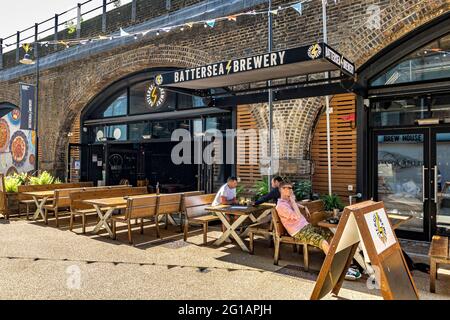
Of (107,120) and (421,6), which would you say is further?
(107,120)

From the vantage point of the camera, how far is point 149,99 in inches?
497

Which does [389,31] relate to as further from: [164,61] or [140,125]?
[140,125]

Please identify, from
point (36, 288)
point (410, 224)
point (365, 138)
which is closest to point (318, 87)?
point (365, 138)

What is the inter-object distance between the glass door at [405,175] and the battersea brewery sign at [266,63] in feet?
6.76

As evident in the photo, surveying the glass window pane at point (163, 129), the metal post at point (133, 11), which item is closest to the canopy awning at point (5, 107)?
the metal post at point (133, 11)

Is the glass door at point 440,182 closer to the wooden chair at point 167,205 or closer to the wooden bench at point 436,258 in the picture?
the wooden bench at point 436,258

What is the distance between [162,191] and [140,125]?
2.65 m

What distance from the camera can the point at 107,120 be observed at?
45.4 feet

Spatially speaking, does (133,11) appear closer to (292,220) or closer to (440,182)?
(292,220)

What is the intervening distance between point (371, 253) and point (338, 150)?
4.96 m

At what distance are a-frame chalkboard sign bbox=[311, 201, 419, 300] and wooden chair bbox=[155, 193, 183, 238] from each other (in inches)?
168

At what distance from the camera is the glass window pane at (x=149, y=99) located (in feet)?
39.5

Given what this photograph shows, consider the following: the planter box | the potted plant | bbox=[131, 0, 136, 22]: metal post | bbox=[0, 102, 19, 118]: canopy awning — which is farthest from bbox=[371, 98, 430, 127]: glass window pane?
bbox=[0, 102, 19, 118]: canopy awning

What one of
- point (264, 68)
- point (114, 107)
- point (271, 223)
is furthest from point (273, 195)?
point (114, 107)
